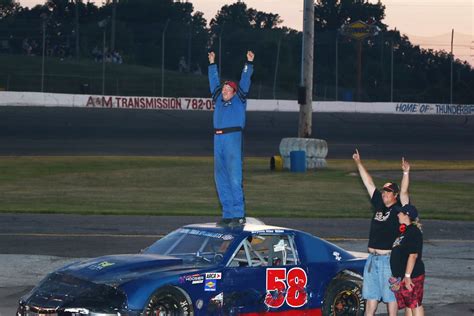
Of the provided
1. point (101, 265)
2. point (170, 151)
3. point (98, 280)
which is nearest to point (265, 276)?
point (101, 265)

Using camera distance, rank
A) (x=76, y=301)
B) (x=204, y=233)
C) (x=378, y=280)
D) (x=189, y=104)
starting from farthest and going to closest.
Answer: (x=189, y=104) < (x=204, y=233) < (x=378, y=280) < (x=76, y=301)

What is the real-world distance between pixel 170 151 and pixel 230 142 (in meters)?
33.8

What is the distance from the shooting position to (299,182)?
105 ft

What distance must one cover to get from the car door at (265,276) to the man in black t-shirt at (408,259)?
3.95ft

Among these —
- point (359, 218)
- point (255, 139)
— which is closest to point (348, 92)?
point (255, 139)

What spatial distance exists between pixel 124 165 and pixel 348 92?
47909mm

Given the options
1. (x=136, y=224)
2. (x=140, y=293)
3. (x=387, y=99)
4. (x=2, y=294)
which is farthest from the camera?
(x=387, y=99)

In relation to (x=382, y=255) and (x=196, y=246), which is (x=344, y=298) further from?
(x=196, y=246)

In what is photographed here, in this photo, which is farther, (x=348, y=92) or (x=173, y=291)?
(x=348, y=92)

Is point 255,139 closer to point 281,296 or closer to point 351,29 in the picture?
point 351,29

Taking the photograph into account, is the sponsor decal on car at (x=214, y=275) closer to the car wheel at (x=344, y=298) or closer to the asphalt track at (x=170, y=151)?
the car wheel at (x=344, y=298)

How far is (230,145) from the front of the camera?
1322cm

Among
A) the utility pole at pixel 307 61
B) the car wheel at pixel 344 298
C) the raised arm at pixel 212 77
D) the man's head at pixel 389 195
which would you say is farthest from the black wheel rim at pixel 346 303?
the utility pole at pixel 307 61

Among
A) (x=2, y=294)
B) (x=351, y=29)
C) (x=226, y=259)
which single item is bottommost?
(x=2, y=294)
